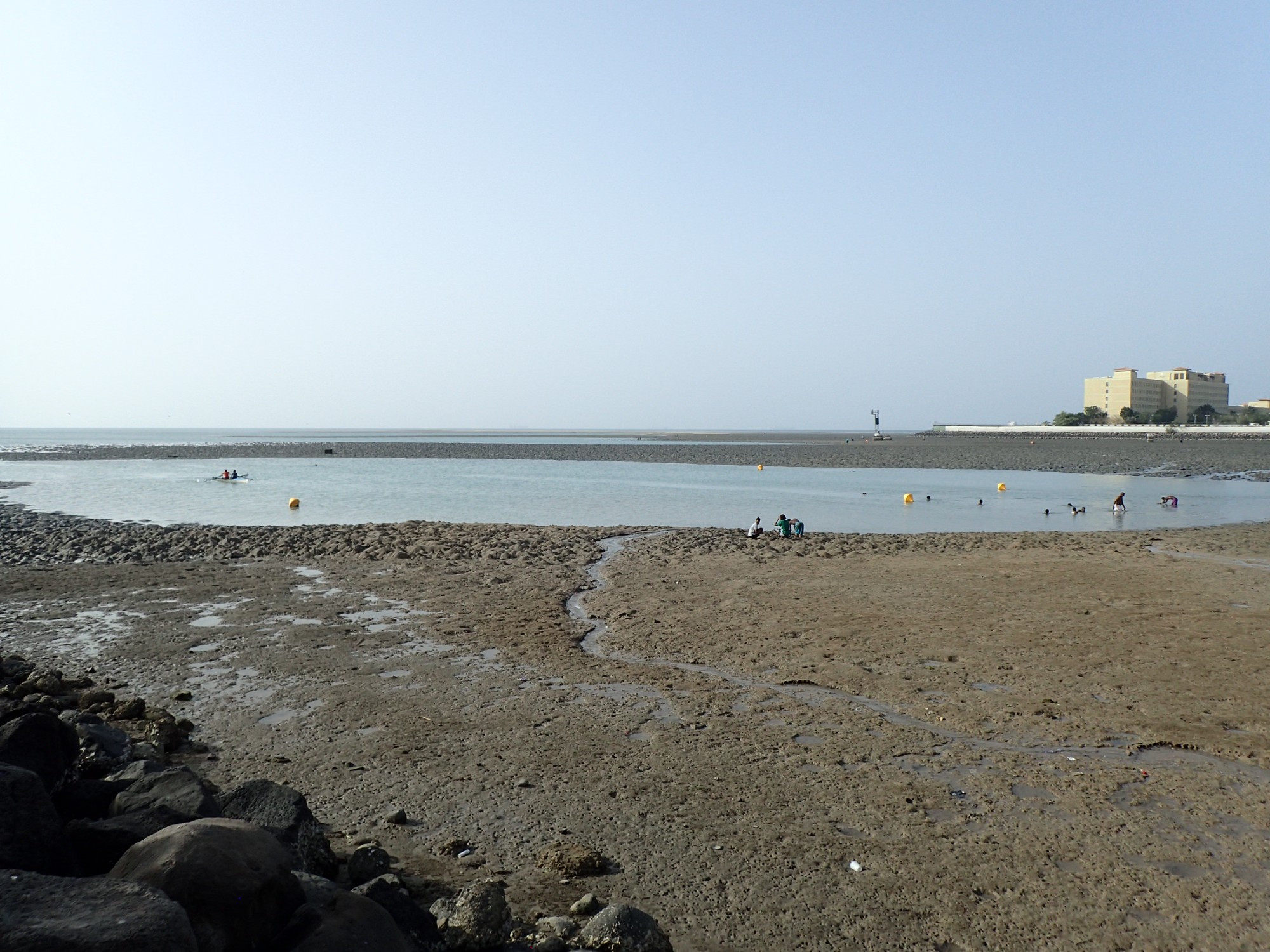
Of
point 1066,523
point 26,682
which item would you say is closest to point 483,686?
point 26,682

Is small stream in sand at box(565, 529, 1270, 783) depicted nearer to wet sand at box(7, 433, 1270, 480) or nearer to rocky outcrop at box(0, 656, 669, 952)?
rocky outcrop at box(0, 656, 669, 952)

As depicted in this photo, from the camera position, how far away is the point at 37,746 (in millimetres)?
5402

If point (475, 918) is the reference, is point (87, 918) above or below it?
above

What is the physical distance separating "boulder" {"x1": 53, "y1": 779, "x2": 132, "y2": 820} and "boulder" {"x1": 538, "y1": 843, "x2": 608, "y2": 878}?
2802mm

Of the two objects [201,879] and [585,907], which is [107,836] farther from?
[585,907]

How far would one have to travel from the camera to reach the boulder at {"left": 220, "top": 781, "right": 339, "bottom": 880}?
16.4 ft

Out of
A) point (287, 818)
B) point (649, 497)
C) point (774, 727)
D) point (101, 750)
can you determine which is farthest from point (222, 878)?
point (649, 497)

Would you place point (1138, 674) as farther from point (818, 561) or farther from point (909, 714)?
point (818, 561)

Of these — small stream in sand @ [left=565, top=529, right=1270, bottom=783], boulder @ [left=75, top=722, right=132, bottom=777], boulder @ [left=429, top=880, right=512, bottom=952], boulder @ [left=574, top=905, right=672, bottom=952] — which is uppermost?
boulder @ [left=75, top=722, right=132, bottom=777]

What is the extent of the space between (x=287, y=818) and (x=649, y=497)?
32278 millimetres

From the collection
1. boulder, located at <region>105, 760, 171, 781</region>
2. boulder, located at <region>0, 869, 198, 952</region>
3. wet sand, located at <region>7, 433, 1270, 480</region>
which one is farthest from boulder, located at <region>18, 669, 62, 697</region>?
wet sand, located at <region>7, 433, 1270, 480</region>

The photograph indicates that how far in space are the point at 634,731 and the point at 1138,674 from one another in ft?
19.8

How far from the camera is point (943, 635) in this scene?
454 inches

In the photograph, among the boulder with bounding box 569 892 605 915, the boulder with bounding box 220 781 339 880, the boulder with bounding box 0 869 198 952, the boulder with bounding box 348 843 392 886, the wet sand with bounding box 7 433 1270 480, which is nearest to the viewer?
the boulder with bounding box 0 869 198 952
